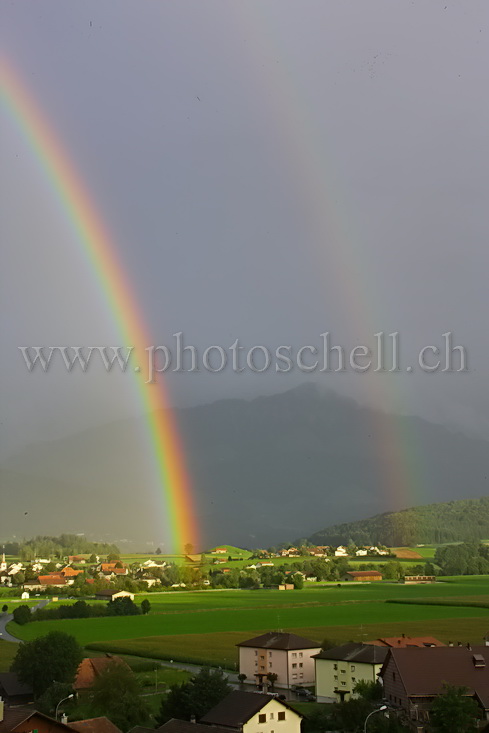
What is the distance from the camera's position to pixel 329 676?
3509cm

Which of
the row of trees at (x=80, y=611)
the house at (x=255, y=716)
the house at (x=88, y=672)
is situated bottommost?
the row of trees at (x=80, y=611)

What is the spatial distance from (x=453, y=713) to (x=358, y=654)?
10030mm

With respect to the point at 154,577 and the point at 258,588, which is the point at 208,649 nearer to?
the point at 258,588

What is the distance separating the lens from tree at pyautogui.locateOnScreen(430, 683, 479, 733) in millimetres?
24927

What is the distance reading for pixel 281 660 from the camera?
38.8 meters

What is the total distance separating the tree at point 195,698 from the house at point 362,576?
8708 centimetres

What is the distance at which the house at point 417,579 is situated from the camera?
4240 inches

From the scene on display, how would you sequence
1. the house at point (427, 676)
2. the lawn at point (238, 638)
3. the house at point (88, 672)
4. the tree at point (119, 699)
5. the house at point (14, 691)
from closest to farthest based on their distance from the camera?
the house at point (427, 676) < the tree at point (119, 699) < the house at point (14, 691) < the house at point (88, 672) < the lawn at point (238, 638)

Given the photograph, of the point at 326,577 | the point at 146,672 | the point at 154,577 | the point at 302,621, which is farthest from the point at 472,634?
the point at 154,577

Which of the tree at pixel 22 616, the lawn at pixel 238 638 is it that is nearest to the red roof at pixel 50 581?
the tree at pixel 22 616

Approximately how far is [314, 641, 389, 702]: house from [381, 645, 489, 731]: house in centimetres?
246

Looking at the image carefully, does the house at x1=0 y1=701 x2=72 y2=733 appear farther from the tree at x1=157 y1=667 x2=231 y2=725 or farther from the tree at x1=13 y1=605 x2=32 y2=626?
the tree at x1=13 y1=605 x2=32 y2=626

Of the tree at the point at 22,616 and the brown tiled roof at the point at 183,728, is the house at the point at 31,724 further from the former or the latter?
the tree at the point at 22,616

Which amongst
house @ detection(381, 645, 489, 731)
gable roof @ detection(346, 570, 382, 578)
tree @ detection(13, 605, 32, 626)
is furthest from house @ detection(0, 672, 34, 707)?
gable roof @ detection(346, 570, 382, 578)
